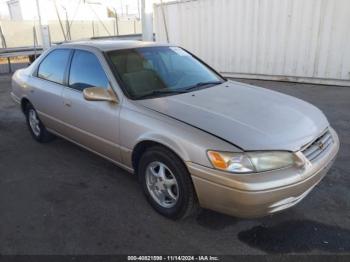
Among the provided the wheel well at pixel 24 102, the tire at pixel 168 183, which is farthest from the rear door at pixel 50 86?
the tire at pixel 168 183

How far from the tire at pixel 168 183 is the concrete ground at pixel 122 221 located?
13cm

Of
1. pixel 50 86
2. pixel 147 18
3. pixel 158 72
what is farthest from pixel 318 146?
pixel 147 18

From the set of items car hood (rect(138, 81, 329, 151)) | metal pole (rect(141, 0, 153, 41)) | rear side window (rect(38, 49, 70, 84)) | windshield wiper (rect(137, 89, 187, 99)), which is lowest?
car hood (rect(138, 81, 329, 151))

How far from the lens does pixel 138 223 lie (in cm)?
304

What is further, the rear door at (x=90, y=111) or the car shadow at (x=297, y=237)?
the rear door at (x=90, y=111)

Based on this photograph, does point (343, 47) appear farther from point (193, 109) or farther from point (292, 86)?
point (193, 109)

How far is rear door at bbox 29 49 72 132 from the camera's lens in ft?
13.7

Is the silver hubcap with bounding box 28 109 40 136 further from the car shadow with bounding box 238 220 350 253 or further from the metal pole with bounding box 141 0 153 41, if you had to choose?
the metal pole with bounding box 141 0 153 41

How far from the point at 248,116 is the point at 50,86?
275 centimetres

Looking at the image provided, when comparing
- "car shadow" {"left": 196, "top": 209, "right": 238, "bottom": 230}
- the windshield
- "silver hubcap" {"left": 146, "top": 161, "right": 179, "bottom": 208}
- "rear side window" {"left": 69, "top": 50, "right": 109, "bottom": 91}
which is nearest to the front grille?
"car shadow" {"left": 196, "top": 209, "right": 238, "bottom": 230}

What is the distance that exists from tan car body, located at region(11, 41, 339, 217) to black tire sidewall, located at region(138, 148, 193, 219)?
8cm

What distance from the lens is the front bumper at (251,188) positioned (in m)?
2.41

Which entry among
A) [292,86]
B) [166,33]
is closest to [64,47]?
[292,86]

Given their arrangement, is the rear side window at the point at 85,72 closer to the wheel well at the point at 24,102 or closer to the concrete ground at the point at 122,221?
the concrete ground at the point at 122,221
